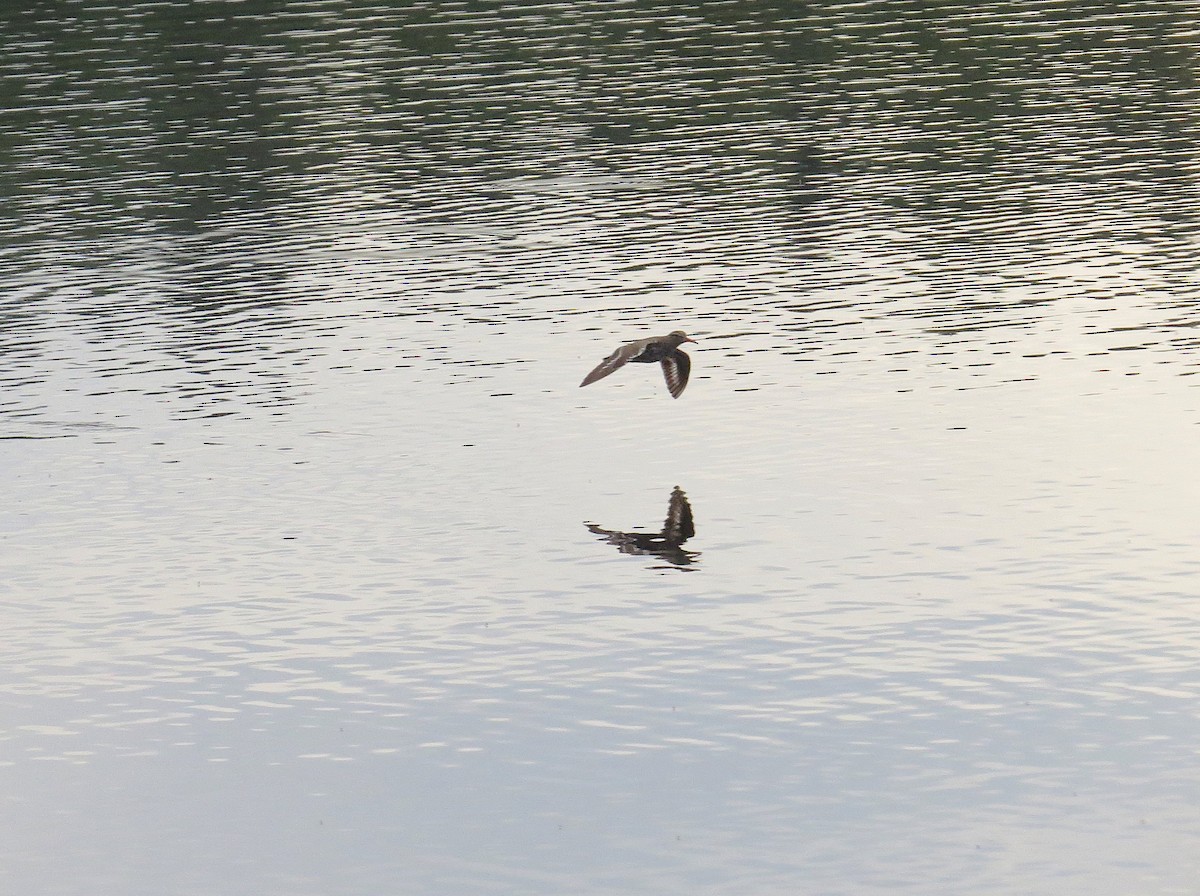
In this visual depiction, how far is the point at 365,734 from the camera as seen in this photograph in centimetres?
4072

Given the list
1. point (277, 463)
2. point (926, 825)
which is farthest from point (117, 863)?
point (277, 463)

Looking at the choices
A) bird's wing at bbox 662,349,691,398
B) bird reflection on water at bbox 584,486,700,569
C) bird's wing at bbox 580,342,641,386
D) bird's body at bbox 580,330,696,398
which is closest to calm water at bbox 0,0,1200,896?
bird reflection on water at bbox 584,486,700,569

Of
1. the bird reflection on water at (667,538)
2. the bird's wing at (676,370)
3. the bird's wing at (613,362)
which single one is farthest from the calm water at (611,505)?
the bird's wing at (613,362)

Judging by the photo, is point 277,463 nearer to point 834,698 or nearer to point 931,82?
point 834,698

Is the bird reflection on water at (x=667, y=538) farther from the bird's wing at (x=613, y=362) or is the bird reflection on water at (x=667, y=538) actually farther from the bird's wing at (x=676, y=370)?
the bird's wing at (x=676, y=370)

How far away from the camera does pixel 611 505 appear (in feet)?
175

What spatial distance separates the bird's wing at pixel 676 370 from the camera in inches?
2168

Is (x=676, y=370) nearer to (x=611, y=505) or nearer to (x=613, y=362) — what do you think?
(x=613, y=362)

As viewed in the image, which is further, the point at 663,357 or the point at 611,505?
the point at 663,357

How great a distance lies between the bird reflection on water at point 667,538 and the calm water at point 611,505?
13 cm

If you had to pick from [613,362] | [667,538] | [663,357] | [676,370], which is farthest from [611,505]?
[676,370]

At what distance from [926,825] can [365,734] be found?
1043 centimetres

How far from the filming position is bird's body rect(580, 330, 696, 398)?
175 ft

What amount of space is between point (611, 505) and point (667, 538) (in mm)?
2941
